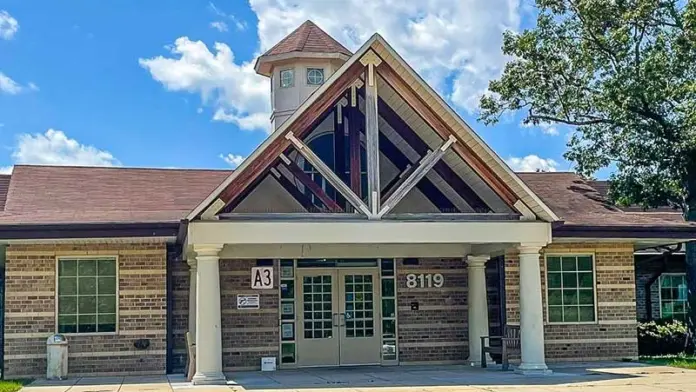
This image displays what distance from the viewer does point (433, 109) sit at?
14.7 metres

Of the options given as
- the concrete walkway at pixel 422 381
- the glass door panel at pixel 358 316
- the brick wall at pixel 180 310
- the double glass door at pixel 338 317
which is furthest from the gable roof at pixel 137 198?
the glass door panel at pixel 358 316

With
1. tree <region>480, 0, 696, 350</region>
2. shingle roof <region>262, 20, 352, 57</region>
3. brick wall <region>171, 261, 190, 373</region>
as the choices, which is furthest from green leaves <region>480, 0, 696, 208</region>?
brick wall <region>171, 261, 190, 373</region>

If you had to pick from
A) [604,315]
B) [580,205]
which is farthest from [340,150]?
[604,315]

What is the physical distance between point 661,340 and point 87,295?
1208cm

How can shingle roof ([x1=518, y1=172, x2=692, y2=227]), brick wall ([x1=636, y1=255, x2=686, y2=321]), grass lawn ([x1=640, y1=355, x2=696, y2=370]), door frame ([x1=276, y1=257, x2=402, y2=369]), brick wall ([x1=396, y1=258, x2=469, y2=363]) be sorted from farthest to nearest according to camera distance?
brick wall ([x1=636, y1=255, x2=686, y2=321]) < brick wall ([x1=396, y1=258, x2=469, y2=363]) < door frame ([x1=276, y1=257, x2=402, y2=369]) < shingle roof ([x1=518, y1=172, x2=692, y2=227]) < grass lawn ([x1=640, y1=355, x2=696, y2=370])

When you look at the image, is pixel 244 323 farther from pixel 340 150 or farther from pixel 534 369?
pixel 534 369

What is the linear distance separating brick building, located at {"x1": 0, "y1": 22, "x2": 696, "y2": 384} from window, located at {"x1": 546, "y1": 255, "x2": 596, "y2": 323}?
28mm

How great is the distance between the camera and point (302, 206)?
1714 cm

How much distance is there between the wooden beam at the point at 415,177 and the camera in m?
14.4

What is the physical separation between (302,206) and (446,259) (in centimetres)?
332

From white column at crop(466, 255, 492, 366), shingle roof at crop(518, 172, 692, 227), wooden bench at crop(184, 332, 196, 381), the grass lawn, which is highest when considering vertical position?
shingle roof at crop(518, 172, 692, 227)

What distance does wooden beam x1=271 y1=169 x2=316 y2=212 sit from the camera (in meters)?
16.9

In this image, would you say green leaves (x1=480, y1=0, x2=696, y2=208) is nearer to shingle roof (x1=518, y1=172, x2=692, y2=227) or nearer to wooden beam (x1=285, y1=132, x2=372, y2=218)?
shingle roof (x1=518, y1=172, x2=692, y2=227)

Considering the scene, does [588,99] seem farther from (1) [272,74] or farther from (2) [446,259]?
(1) [272,74]
